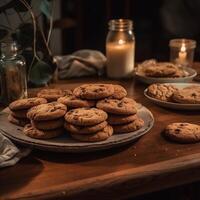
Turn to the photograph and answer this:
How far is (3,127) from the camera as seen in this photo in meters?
1.04

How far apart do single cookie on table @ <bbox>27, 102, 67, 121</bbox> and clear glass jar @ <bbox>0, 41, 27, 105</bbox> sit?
33 centimetres

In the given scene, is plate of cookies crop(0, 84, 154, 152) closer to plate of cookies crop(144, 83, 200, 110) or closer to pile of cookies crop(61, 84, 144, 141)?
pile of cookies crop(61, 84, 144, 141)

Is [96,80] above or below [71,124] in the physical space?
below

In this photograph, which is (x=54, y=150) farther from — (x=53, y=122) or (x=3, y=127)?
(x=3, y=127)

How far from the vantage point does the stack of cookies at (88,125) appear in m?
0.92

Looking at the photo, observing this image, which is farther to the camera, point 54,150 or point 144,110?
point 144,110

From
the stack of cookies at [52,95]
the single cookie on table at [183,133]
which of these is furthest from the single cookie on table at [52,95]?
the single cookie on table at [183,133]

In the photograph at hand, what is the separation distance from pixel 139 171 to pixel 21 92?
1.86 feet

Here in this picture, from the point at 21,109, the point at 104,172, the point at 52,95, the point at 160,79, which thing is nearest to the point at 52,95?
the point at 52,95

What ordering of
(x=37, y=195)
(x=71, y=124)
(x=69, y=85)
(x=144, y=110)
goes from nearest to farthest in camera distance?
1. (x=37, y=195)
2. (x=71, y=124)
3. (x=144, y=110)
4. (x=69, y=85)

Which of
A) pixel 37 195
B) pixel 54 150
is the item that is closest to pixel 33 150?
pixel 54 150

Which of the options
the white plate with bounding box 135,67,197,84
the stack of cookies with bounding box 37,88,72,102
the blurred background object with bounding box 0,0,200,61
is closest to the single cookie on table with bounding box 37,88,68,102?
the stack of cookies with bounding box 37,88,72,102

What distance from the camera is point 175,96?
1.25 m

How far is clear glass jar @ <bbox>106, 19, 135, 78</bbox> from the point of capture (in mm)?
1612
